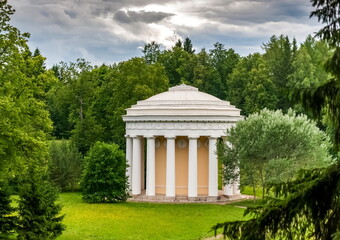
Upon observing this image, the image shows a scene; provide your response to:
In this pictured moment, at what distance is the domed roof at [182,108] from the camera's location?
Answer: 1521 inches

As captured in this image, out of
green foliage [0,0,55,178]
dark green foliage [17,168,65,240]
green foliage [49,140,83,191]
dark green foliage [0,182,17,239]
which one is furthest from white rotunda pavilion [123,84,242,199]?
dark green foliage [0,182,17,239]

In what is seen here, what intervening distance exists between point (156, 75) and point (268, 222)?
4446 cm

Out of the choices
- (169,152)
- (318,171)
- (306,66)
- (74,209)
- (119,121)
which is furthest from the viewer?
(306,66)

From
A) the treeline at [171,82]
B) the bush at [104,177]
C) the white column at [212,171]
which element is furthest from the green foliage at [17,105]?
the treeline at [171,82]

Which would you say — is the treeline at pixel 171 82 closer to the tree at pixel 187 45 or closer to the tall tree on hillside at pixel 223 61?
the tall tree on hillside at pixel 223 61

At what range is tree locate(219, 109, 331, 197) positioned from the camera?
33.8m

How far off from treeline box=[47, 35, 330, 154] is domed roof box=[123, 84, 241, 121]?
311 inches

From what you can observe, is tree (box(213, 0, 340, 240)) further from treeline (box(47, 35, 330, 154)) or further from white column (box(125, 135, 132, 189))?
treeline (box(47, 35, 330, 154))

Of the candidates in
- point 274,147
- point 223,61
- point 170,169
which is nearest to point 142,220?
point 170,169

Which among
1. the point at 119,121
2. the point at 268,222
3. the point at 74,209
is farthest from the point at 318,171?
the point at 119,121

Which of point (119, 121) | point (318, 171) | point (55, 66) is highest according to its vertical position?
point (55, 66)

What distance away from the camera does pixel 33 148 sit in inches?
978

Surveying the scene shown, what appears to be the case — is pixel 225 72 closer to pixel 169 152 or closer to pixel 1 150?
pixel 169 152

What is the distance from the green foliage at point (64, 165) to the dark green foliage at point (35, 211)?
24.6 meters
